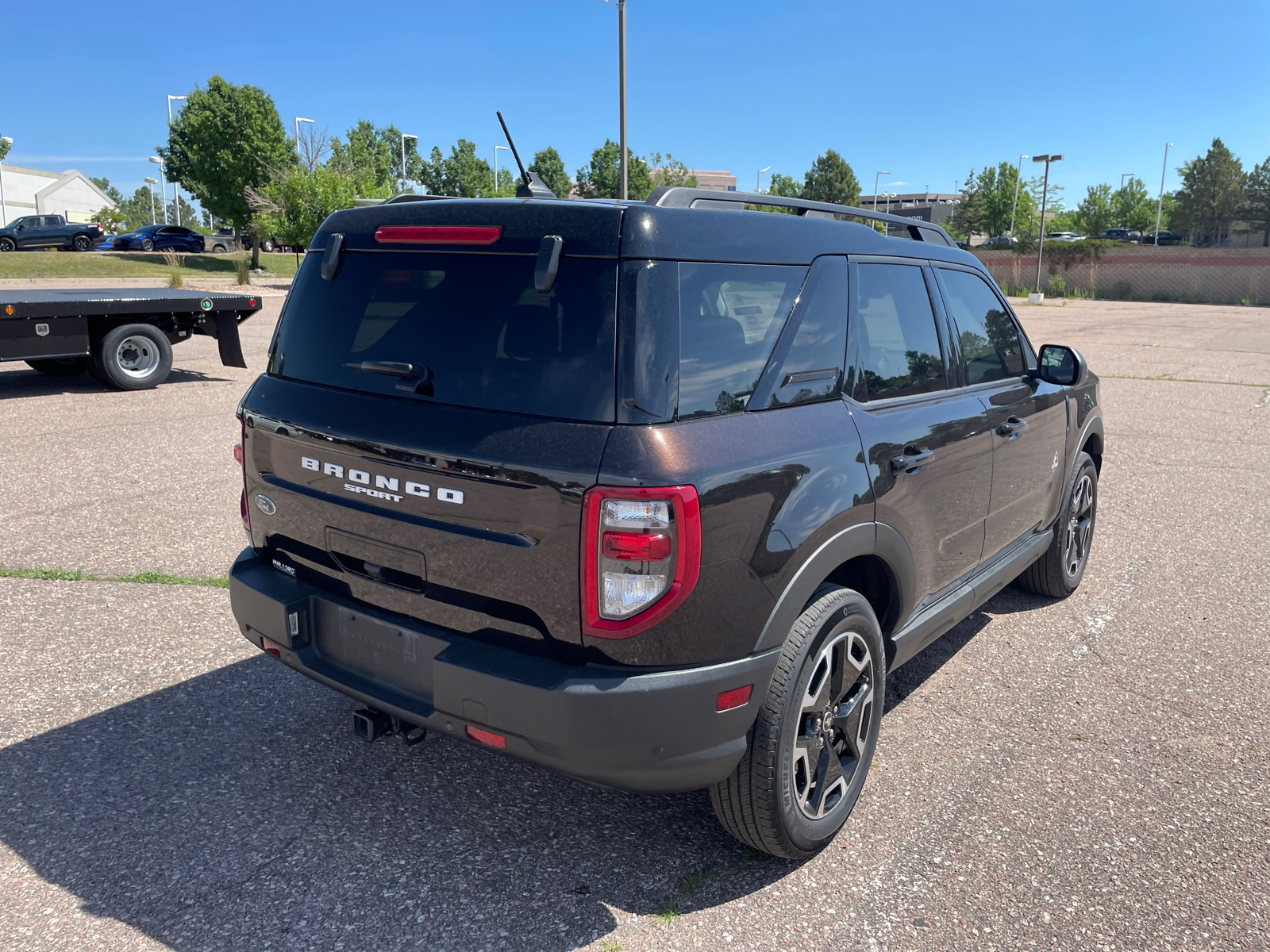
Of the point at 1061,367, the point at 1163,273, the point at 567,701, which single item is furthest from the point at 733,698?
the point at 1163,273

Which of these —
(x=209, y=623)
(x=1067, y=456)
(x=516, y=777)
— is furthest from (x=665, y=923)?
(x=1067, y=456)

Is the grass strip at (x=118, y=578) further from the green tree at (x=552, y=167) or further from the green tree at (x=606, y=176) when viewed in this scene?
the green tree at (x=552, y=167)

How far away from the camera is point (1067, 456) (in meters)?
4.79

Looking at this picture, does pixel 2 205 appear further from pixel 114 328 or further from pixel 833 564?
pixel 833 564

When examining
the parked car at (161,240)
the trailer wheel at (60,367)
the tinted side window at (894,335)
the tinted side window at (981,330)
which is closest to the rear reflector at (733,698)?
the tinted side window at (894,335)

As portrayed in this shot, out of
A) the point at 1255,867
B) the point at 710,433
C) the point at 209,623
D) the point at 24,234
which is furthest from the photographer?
the point at 24,234

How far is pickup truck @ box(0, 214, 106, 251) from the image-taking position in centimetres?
4103

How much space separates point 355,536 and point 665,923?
1.40 m

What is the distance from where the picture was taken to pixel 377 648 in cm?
273

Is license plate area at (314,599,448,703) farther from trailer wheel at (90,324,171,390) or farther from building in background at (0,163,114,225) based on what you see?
building in background at (0,163,114,225)

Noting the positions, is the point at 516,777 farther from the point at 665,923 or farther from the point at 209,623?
the point at 209,623

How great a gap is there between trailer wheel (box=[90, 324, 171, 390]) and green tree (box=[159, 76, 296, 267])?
3579 cm

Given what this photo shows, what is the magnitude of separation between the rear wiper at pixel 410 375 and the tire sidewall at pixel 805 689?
1238 millimetres

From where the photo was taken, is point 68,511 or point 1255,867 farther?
point 68,511
